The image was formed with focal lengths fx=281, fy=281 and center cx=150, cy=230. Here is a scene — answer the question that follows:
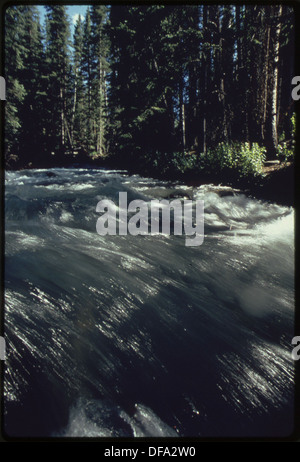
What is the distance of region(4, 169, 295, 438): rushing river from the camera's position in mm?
1730

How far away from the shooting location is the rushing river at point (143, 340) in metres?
1.73

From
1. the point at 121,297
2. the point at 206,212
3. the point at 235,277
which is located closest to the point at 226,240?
the point at 235,277

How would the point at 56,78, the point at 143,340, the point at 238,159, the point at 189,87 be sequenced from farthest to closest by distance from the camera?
1. the point at 56,78
2. the point at 189,87
3. the point at 238,159
4. the point at 143,340

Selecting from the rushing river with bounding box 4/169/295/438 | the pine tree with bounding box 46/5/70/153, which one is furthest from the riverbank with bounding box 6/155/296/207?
the pine tree with bounding box 46/5/70/153

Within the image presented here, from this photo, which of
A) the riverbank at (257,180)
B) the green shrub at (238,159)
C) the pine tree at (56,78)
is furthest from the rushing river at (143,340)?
the pine tree at (56,78)

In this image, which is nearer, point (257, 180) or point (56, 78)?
point (257, 180)

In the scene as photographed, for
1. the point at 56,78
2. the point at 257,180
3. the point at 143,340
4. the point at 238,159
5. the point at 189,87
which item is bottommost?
the point at 143,340

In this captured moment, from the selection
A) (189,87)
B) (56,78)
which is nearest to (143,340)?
(189,87)

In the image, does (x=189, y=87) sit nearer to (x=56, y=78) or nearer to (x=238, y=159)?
(x=238, y=159)

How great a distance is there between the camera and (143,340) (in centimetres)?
232

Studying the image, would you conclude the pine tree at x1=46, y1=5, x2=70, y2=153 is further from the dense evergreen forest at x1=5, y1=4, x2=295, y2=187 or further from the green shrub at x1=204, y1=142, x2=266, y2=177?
the green shrub at x1=204, y1=142, x2=266, y2=177

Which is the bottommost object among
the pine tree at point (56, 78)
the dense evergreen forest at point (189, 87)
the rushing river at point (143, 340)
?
the rushing river at point (143, 340)

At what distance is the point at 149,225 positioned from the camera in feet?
19.0

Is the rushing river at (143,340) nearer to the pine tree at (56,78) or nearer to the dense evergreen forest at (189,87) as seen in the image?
the dense evergreen forest at (189,87)
